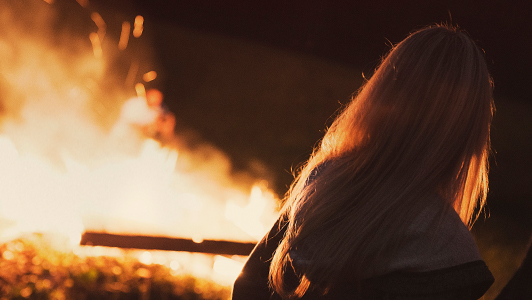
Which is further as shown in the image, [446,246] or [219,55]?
[219,55]

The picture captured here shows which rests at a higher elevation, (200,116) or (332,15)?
(332,15)

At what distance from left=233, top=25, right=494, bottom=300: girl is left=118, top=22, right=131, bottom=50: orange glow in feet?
22.7

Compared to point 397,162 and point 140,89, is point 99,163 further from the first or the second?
point 397,162

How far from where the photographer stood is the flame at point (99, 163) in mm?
4270

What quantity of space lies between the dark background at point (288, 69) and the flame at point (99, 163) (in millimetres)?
493

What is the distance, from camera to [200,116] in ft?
24.8

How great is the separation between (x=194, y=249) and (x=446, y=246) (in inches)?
125

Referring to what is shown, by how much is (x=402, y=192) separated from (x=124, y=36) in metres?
7.44

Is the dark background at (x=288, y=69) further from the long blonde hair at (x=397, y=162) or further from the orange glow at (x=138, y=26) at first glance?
the long blonde hair at (x=397, y=162)

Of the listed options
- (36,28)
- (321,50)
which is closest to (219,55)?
Result: (321,50)

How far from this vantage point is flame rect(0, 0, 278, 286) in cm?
427

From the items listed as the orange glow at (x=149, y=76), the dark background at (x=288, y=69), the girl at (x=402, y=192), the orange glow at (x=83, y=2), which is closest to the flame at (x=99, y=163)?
the orange glow at (x=149, y=76)

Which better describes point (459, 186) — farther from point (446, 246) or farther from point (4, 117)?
point (4, 117)

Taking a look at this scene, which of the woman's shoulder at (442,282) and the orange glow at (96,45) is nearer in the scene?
the woman's shoulder at (442,282)
